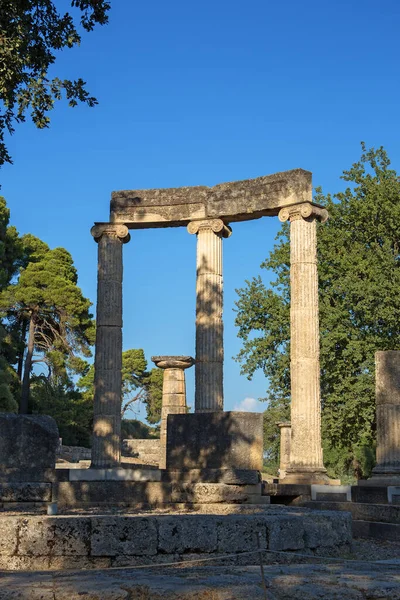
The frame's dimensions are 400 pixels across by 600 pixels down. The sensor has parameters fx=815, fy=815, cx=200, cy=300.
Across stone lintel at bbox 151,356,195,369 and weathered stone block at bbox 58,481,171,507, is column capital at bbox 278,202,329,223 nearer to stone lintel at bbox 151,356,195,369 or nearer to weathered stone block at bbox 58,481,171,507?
stone lintel at bbox 151,356,195,369

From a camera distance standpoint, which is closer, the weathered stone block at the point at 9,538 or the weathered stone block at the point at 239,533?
the weathered stone block at the point at 9,538

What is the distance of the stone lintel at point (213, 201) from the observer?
19.8 metres

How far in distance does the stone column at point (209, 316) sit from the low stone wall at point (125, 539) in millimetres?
11751

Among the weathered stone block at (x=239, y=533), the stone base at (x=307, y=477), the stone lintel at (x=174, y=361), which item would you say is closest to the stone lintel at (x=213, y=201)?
the stone lintel at (x=174, y=361)

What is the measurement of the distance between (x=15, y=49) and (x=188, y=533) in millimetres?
7776

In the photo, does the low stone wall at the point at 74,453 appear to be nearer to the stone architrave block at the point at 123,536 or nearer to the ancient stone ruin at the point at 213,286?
the ancient stone ruin at the point at 213,286

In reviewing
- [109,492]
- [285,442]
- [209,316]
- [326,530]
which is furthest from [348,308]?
[326,530]

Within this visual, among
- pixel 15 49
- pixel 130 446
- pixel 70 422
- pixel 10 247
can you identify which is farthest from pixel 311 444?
pixel 10 247

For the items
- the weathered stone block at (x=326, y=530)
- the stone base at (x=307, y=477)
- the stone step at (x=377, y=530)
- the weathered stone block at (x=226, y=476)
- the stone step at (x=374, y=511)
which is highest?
the weathered stone block at (x=226, y=476)

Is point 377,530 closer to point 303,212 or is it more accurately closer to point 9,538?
point 9,538

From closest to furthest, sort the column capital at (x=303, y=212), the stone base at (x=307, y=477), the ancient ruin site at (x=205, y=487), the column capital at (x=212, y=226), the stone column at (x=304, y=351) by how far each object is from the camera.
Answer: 1. the ancient ruin site at (x=205, y=487)
2. the stone base at (x=307, y=477)
3. the stone column at (x=304, y=351)
4. the column capital at (x=303, y=212)
5. the column capital at (x=212, y=226)

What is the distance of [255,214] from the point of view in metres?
20.5

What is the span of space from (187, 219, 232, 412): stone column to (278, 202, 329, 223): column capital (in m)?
1.73

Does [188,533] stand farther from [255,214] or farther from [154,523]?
[255,214]
